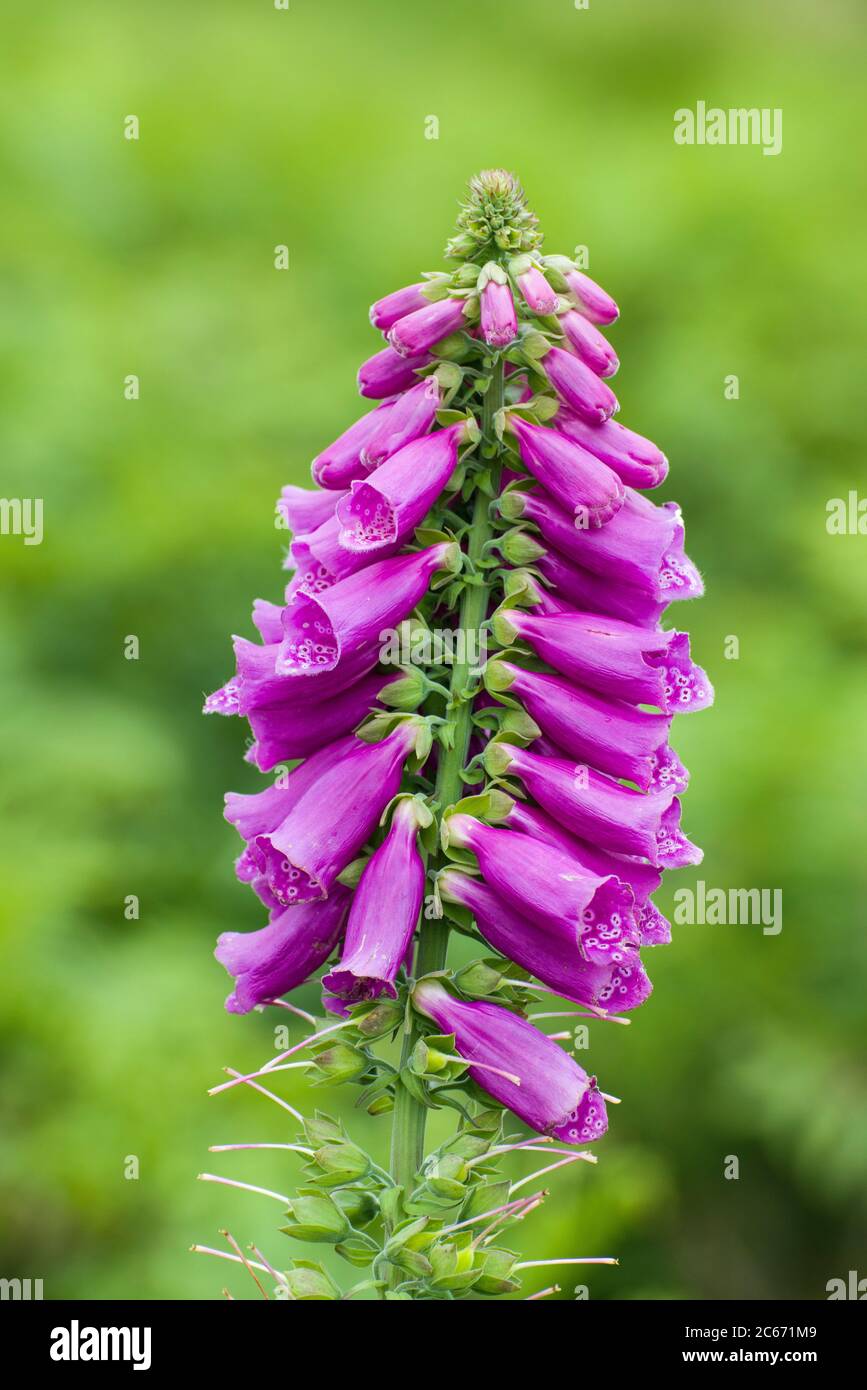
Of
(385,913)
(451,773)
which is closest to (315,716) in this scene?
(451,773)

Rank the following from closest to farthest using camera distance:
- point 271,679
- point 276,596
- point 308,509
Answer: point 271,679 < point 308,509 < point 276,596

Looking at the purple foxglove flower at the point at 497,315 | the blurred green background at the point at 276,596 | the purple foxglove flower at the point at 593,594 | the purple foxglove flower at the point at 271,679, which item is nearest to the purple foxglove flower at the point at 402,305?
the purple foxglove flower at the point at 497,315

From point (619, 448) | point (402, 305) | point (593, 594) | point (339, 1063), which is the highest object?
point (402, 305)

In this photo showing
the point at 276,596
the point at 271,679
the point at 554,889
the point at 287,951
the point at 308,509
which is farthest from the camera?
the point at 276,596

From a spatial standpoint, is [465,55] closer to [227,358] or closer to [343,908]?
[227,358]

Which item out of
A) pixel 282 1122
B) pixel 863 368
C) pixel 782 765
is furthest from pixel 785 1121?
pixel 863 368

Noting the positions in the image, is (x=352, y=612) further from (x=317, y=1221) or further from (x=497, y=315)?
(x=317, y=1221)
